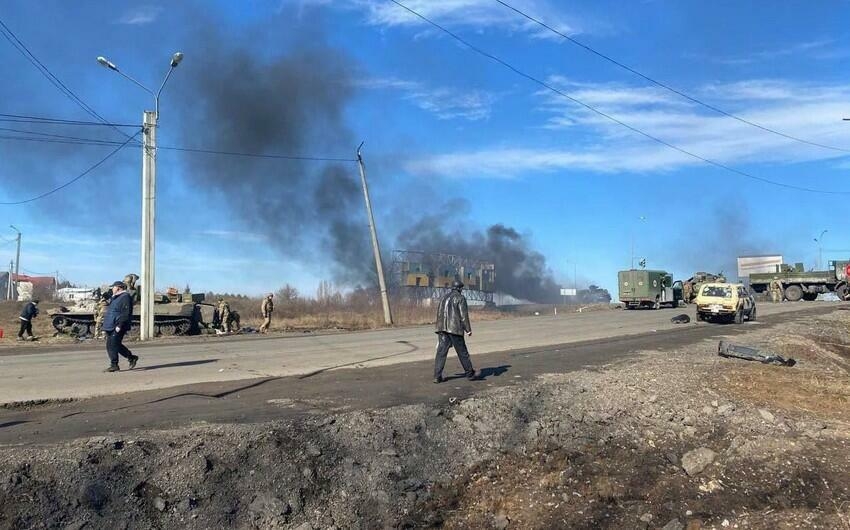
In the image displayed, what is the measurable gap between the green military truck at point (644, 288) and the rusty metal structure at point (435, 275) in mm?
12145

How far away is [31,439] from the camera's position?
20.6 ft

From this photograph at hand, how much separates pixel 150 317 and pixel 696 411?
19813 mm

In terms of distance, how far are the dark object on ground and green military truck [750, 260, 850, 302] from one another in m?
39.1

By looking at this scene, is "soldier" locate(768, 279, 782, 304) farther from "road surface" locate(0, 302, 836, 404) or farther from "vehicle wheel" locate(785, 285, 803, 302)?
"road surface" locate(0, 302, 836, 404)

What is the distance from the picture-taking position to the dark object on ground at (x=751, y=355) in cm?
1405

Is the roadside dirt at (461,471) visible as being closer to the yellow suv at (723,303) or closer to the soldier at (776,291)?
the yellow suv at (723,303)

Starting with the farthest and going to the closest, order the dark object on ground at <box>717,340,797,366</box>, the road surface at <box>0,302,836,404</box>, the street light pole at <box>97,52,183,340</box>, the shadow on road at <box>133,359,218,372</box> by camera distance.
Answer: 1. the street light pole at <box>97,52,183,340</box>
2. the dark object on ground at <box>717,340,797,366</box>
3. the shadow on road at <box>133,359,218,372</box>
4. the road surface at <box>0,302,836,404</box>

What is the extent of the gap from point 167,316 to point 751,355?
21698 millimetres

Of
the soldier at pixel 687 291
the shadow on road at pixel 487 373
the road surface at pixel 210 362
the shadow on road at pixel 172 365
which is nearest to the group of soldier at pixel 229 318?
the road surface at pixel 210 362

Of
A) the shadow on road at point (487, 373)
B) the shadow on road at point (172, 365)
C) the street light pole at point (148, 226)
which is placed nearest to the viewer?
the shadow on road at point (487, 373)

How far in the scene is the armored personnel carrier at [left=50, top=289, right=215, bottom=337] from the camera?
27.2 metres

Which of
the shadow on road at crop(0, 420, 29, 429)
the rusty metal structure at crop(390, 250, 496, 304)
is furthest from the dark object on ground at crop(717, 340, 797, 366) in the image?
the rusty metal structure at crop(390, 250, 496, 304)

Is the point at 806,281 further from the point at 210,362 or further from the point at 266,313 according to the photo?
the point at 210,362

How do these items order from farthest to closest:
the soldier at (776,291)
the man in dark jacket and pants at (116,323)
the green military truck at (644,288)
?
the soldier at (776,291) < the green military truck at (644,288) < the man in dark jacket and pants at (116,323)
